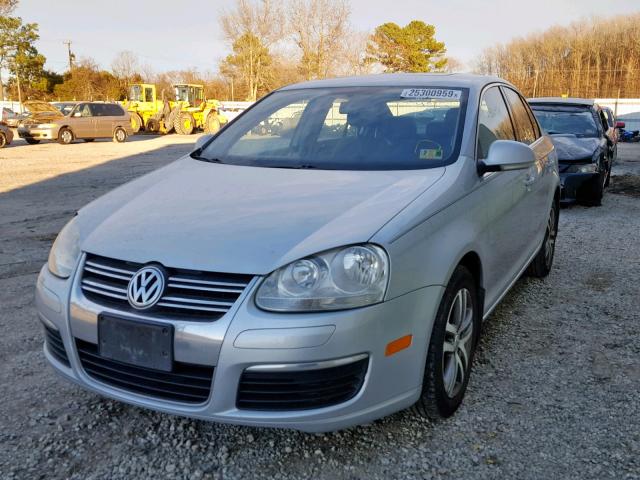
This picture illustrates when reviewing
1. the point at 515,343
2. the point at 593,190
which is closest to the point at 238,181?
the point at 515,343

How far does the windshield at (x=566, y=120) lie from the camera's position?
9078 mm

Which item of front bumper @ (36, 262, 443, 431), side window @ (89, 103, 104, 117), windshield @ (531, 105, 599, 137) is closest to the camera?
front bumper @ (36, 262, 443, 431)

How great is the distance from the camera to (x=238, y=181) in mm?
2895

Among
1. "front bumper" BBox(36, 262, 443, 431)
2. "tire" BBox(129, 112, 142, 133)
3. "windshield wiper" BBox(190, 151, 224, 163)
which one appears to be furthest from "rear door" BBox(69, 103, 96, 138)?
"front bumper" BBox(36, 262, 443, 431)

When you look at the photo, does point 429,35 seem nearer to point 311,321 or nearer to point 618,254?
point 618,254

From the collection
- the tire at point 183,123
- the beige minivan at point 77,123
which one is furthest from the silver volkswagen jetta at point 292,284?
the tire at point 183,123

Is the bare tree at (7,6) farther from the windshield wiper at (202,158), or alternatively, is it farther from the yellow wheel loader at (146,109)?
the windshield wiper at (202,158)

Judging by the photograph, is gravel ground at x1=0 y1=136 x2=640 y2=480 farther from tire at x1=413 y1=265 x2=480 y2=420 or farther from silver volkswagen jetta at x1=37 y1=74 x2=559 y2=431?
silver volkswagen jetta at x1=37 y1=74 x2=559 y2=431

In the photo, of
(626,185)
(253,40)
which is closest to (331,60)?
(253,40)

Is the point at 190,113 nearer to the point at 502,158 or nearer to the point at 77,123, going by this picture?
the point at 77,123

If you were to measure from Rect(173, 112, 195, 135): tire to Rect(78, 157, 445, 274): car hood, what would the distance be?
89.3 feet

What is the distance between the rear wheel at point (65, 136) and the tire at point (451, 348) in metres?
22.9

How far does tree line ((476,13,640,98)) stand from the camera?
53.6m

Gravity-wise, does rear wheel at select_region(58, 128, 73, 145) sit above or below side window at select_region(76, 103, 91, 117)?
below
